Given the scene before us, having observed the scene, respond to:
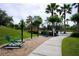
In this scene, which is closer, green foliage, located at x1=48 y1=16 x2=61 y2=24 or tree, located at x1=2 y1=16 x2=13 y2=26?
tree, located at x1=2 y1=16 x2=13 y2=26

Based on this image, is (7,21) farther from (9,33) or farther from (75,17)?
(75,17)

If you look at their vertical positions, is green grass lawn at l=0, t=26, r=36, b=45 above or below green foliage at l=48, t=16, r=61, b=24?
below

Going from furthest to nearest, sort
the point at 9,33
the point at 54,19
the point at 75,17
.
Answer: the point at 54,19
the point at 75,17
the point at 9,33

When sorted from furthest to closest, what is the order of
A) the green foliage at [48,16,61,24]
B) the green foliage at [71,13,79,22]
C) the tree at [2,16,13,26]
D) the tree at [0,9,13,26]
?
the green foliage at [48,16,61,24], the green foliage at [71,13,79,22], the tree at [2,16,13,26], the tree at [0,9,13,26]

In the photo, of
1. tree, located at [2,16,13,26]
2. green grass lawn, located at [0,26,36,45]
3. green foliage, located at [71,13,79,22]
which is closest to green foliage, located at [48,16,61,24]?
green foliage, located at [71,13,79,22]

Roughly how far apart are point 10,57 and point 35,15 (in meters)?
4.18

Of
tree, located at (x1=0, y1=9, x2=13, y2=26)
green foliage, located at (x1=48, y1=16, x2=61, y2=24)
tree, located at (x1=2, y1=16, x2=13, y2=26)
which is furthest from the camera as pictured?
green foliage, located at (x1=48, y1=16, x2=61, y2=24)

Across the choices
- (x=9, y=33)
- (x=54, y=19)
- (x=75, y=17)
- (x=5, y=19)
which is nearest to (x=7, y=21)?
(x=5, y=19)

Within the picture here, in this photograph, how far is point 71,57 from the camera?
6367mm

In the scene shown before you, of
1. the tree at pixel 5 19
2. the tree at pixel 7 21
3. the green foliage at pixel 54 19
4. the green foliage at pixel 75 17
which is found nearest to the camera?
the tree at pixel 5 19

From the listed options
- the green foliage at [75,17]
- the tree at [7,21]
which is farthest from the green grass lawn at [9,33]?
the green foliage at [75,17]

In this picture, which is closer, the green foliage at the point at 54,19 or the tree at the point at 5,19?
the tree at the point at 5,19

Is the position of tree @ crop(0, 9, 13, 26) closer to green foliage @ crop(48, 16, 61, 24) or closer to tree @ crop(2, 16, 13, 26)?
tree @ crop(2, 16, 13, 26)

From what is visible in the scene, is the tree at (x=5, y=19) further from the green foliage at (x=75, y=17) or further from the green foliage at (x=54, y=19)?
the green foliage at (x=54, y=19)
